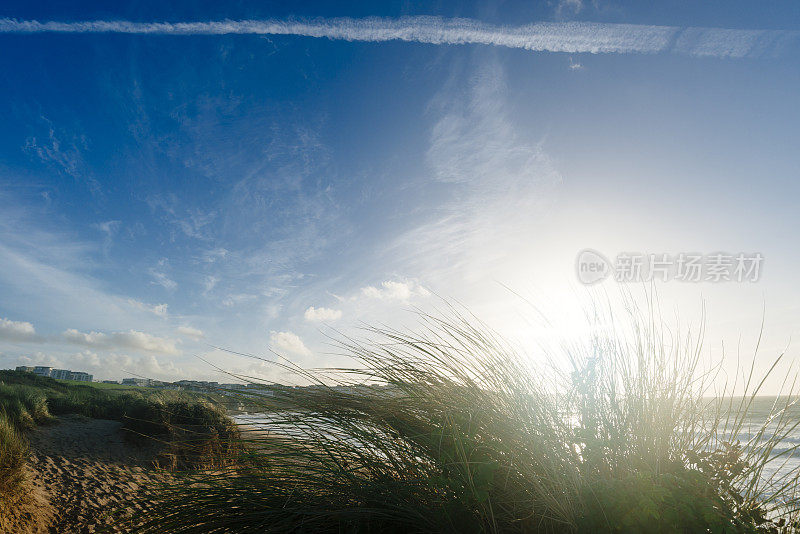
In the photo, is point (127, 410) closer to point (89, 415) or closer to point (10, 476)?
point (89, 415)

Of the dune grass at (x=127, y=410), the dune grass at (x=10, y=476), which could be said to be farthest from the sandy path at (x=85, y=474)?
the dune grass at (x=127, y=410)

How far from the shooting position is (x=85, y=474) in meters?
6.60

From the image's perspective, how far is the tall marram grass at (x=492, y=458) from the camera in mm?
1967

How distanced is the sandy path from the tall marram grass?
104 cm

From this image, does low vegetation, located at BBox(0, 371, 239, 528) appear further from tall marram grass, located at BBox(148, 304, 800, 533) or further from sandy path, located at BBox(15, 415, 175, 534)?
tall marram grass, located at BBox(148, 304, 800, 533)

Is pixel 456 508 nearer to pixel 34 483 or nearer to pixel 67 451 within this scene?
pixel 34 483

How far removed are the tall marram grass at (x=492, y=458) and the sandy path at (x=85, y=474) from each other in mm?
1040

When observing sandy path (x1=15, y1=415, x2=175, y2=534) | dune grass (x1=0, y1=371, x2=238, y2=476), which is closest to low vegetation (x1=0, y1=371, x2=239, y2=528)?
dune grass (x1=0, y1=371, x2=238, y2=476)

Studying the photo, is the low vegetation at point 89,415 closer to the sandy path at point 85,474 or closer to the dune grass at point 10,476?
the dune grass at point 10,476

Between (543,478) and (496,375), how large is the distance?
2.19 ft

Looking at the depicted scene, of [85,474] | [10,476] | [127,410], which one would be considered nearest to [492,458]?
[10,476]

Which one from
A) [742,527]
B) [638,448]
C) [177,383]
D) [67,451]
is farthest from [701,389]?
[67,451]

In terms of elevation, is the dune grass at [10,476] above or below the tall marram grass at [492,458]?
below

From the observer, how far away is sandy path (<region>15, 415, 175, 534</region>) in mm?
5043
